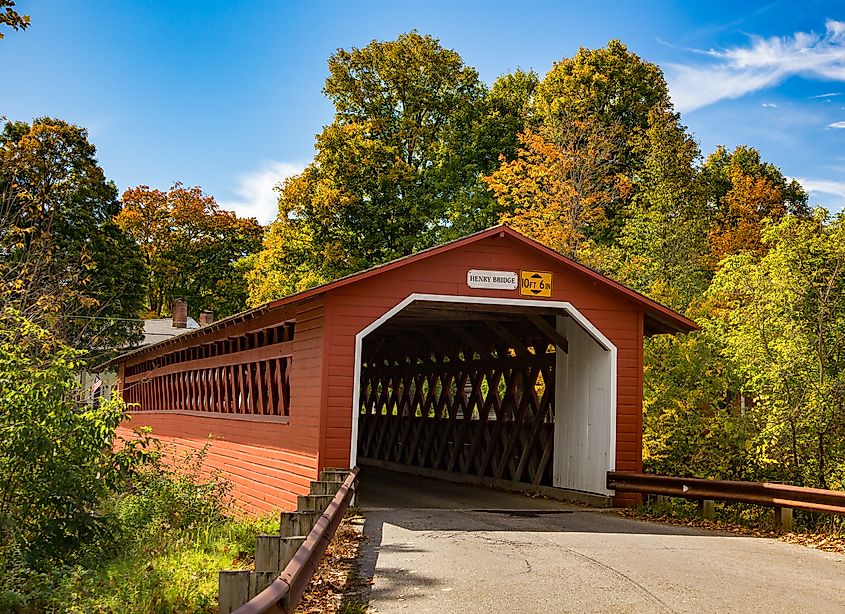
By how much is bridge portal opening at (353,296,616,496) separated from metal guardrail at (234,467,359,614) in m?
5.44

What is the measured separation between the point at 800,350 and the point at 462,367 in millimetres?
6775

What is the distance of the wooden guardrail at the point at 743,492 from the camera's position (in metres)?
10.1

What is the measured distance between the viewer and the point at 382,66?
104ft

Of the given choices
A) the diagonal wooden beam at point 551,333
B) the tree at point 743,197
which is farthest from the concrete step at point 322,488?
the tree at point 743,197

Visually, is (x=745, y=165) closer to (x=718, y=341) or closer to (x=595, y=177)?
(x=595, y=177)

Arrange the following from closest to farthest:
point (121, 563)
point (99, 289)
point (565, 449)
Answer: point (121, 563) < point (565, 449) < point (99, 289)

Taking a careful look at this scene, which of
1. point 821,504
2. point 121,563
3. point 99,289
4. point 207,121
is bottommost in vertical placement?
point 121,563

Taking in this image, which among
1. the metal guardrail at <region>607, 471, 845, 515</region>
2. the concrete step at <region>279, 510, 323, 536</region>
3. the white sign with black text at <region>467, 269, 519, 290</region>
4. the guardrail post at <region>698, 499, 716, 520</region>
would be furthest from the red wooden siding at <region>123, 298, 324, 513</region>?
the concrete step at <region>279, 510, 323, 536</region>

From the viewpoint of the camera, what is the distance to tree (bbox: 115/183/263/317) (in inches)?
1770

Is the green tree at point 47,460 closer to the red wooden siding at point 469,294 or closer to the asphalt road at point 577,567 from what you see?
the red wooden siding at point 469,294

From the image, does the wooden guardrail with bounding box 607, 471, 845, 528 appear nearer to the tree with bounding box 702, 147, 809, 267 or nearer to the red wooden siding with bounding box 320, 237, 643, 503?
the red wooden siding with bounding box 320, 237, 643, 503

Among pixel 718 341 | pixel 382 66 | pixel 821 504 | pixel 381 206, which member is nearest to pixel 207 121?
pixel 381 206

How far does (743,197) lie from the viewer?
3506cm

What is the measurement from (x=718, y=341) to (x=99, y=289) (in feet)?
80.0
